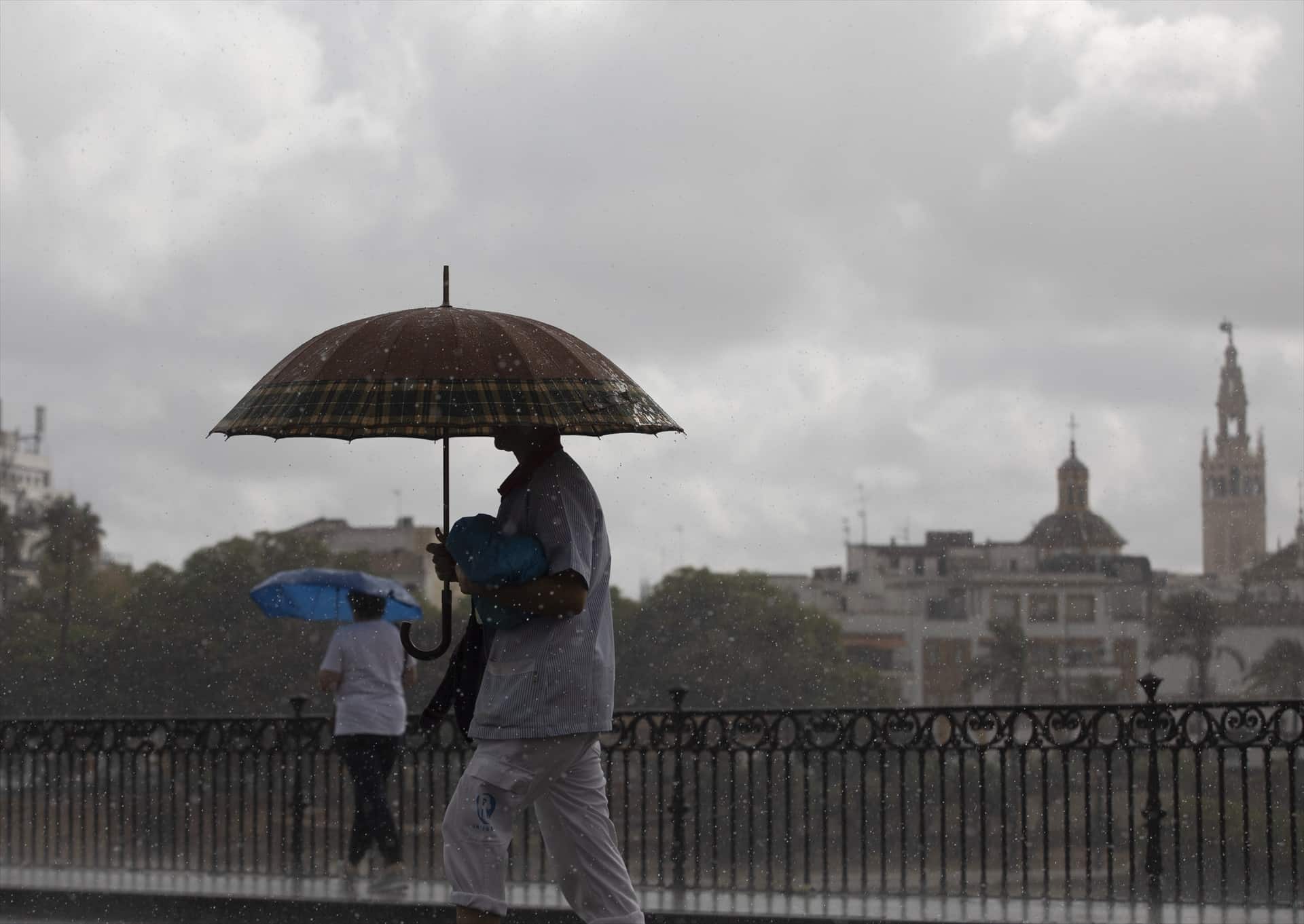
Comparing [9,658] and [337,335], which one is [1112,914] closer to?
[337,335]

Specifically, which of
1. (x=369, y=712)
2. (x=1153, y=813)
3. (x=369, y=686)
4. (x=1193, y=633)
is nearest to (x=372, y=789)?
(x=369, y=712)

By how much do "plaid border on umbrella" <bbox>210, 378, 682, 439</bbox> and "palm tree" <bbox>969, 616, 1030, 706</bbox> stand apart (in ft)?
393

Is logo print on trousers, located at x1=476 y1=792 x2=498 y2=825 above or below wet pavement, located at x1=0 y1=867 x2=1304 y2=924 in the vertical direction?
above

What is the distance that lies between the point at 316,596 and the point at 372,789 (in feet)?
8.48

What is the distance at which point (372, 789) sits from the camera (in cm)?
941

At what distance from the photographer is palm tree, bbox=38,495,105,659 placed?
87.4 m

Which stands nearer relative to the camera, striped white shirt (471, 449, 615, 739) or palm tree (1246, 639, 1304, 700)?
striped white shirt (471, 449, 615, 739)

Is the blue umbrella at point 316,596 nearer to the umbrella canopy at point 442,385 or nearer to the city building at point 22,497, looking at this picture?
the umbrella canopy at point 442,385

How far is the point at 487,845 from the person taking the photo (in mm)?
4383

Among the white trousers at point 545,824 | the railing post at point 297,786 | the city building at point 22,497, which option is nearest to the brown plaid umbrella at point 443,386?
the white trousers at point 545,824

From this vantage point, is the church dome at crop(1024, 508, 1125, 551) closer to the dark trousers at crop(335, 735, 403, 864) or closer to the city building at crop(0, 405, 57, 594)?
the city building at crop(0, 405, 57, 594)

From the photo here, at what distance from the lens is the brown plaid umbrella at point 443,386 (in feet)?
15.3

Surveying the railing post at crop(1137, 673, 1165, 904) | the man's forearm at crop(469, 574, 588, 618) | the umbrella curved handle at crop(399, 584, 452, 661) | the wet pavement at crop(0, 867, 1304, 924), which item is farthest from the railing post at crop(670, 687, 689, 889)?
the man's forearm at crop(469, 574, 588, 618)

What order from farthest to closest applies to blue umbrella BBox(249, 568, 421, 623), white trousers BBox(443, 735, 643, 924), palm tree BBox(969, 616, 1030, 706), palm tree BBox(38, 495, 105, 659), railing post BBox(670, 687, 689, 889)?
palm tree BBox(969, 616, 1030, 706), palm tree BBox(38, 495, 105, 659), blue umbrella BBox(249, 568, 421, 623), railing post BBox(670, 687, 689, 889), white trousers BBox(443, 735, 643, 924)
